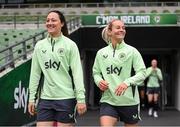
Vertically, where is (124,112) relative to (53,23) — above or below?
below

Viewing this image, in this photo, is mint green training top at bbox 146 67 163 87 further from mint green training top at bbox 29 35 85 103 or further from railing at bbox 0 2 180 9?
railing at bbox 0 2 180 9

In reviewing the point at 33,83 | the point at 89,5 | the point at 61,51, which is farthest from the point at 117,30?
the point at 89,5

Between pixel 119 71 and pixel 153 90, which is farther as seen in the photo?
pixel 153 90

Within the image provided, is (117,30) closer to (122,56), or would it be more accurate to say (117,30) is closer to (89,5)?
(122,56)

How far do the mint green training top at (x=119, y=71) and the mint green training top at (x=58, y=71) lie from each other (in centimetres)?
46

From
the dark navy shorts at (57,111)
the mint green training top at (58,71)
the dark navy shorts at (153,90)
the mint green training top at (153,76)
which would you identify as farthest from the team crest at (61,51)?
the dark navy shorts at (153,90)

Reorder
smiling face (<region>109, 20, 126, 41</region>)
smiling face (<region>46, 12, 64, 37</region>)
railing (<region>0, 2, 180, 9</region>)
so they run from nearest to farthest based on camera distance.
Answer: smiling face (<region>46, 12, 64, 37</region>), smiling face (<region>109, 20, 126, 41</region>), railing (<region>0, 2, 180, 9</region>)

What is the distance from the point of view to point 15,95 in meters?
10.4

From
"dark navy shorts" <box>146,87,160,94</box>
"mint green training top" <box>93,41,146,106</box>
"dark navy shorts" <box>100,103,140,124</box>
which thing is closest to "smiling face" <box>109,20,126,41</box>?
"mint green training top" <box>93,41,146,106</box>

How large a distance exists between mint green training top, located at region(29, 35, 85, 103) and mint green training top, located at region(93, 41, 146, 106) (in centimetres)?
46

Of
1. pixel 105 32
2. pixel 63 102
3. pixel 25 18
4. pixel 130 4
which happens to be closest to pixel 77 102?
pixel 63 102

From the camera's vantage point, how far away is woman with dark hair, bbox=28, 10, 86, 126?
17.7 feet

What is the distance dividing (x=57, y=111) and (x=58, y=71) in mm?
418

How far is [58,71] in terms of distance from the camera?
5.45 metres
